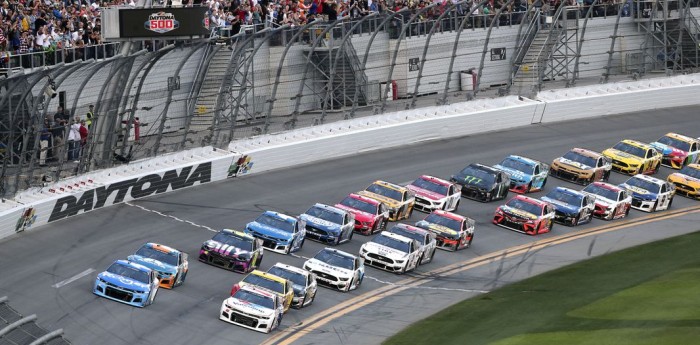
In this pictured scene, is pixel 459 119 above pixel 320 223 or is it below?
above

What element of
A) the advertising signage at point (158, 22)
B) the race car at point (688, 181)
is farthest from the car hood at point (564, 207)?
the advertising signage at point (158, 22)

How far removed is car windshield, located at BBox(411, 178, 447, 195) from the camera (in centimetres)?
5038

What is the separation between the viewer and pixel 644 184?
53.2 metres

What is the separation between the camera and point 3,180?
43781 millimetres

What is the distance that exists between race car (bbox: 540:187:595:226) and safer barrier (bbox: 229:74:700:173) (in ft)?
28.1

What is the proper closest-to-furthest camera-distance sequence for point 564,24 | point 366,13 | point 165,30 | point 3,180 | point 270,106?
point 3,180 < point 165,30 < point 270,106 < point 366,13 < point 564,24

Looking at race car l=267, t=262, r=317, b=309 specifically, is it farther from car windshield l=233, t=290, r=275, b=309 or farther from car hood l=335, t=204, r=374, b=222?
car hood l=335, t=204, r=374, b=222

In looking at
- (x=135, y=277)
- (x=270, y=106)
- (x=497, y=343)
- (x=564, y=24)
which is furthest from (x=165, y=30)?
(x=564, y=24)

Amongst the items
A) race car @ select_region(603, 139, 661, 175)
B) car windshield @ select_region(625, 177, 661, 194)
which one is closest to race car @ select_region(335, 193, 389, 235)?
car windshield @ select_region(625, 177, 661, 194)

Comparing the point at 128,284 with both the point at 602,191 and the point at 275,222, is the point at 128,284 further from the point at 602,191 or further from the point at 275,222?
the point at 602,191

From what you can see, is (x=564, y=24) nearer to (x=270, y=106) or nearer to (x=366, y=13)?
(x=366, y=13)

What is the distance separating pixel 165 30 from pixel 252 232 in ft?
24.4

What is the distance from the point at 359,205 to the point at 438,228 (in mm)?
2749

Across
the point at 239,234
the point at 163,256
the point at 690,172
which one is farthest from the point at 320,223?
the point at 690,172
